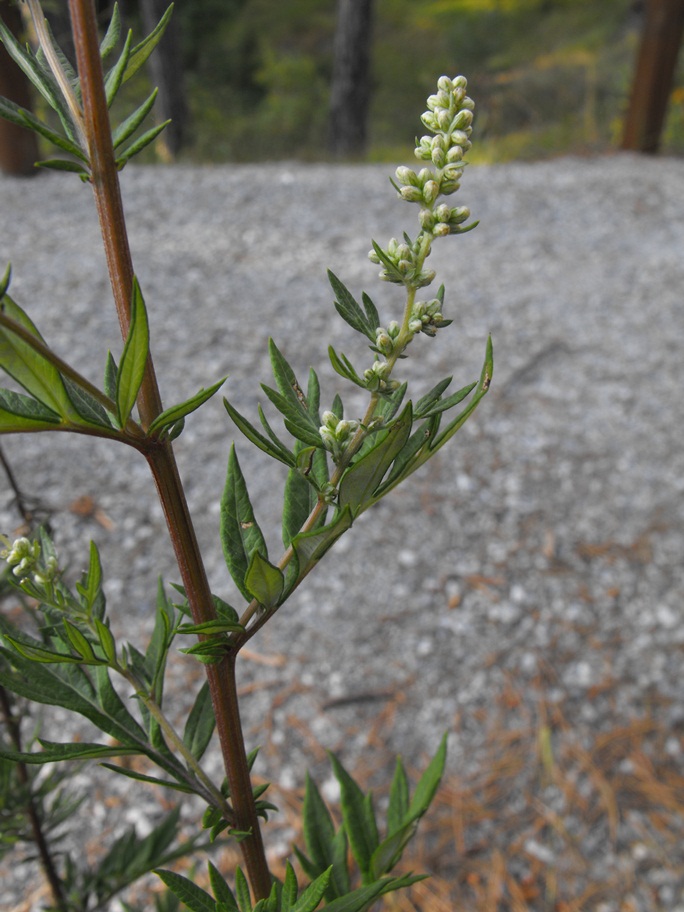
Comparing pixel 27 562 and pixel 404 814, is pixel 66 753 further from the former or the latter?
pixel 404 814

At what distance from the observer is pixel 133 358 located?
397 millimetres

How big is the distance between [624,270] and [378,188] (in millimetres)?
1268

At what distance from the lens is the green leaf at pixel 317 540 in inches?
17.0

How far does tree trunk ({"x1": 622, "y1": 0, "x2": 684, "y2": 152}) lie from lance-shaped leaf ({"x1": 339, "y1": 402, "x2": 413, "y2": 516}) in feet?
14.1

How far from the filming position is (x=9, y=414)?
38 cm

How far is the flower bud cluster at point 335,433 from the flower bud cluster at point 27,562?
0.65ft

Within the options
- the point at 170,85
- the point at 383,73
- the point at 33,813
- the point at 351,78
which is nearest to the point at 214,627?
the point at 33,813

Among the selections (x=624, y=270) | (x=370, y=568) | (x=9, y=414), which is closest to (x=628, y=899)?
(x=370, y=568)

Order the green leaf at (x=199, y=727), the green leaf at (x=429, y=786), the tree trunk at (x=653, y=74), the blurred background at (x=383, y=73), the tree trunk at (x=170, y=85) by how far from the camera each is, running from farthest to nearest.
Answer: the tree trunk at (x=170, y=85), the blurred background at (x=383, y=73), the tree trunk at (x=653, y=74), the green leaf at (x=429, y=786), the green leaf at (x=199, y=727)

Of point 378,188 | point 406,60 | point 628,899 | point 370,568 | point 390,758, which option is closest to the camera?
point 628,899

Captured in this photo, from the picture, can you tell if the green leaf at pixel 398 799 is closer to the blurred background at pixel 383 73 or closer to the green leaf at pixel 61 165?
the green leaf at pixel 61 165

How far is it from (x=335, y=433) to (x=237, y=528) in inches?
4.6

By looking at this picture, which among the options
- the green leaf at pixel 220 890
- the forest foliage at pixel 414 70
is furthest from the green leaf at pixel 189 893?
the forest foliage at pixel 414 70

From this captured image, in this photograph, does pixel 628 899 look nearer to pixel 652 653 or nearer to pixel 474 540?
pixel 652 653
